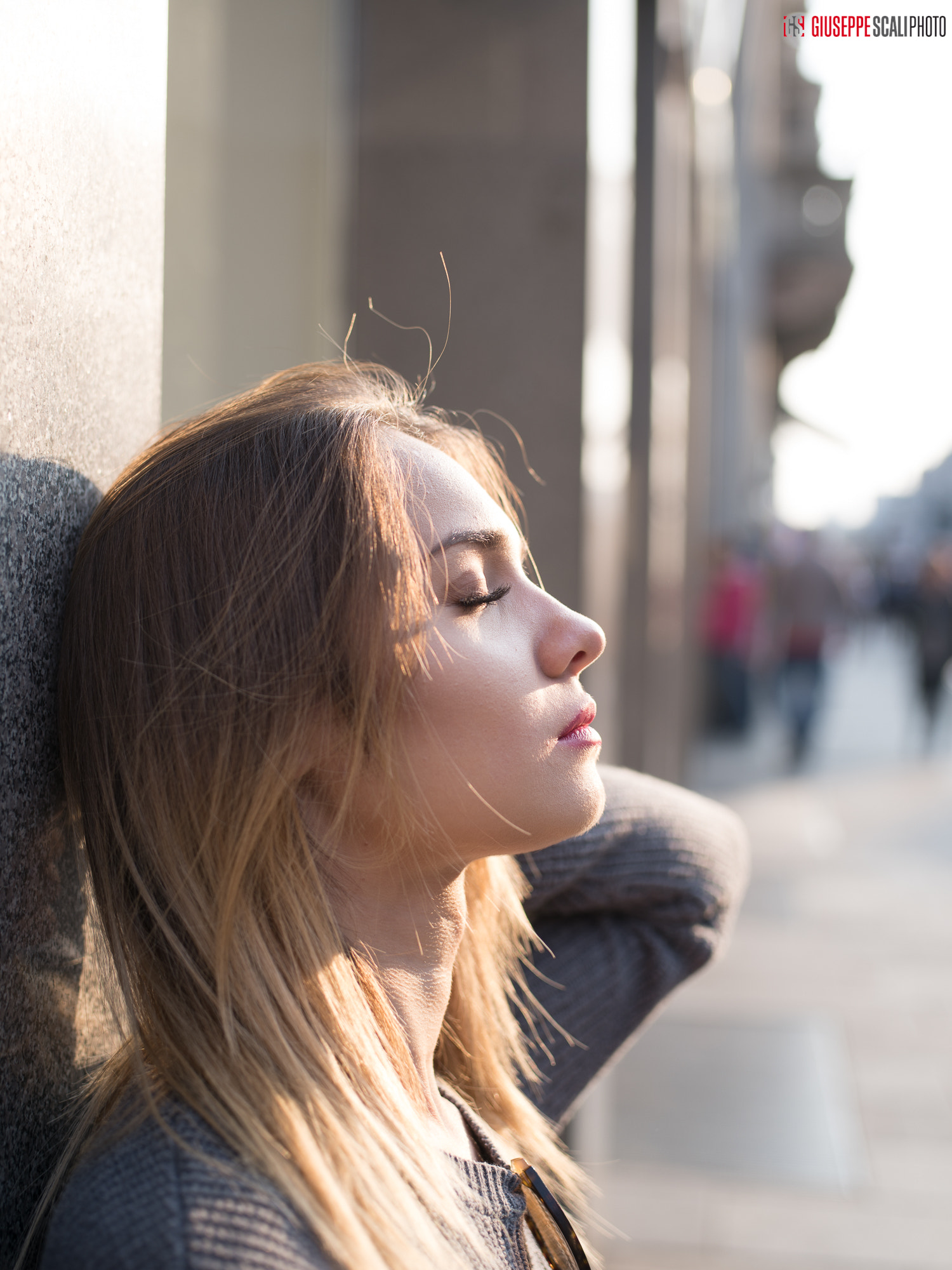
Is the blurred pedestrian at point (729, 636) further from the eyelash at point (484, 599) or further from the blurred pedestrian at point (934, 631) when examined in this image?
the eyelash at point (484, 599)

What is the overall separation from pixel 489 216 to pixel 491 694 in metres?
2.39

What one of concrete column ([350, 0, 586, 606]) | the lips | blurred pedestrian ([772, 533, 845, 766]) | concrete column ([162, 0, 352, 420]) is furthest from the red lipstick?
blurred pedestrian ([772, 533, 845, 766])

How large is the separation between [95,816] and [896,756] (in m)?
12.6

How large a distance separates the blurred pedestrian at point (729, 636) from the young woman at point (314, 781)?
11.5 meters

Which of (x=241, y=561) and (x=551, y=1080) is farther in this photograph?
(x=551, y=1080)

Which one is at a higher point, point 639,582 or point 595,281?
point 595,281

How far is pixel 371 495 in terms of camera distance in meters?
1.32

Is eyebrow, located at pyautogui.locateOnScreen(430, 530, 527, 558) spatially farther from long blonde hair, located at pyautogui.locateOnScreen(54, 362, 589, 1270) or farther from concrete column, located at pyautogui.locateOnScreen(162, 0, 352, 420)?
concrete column, located at pyautogui.locateOnScreen(162, 0, 352, 420)

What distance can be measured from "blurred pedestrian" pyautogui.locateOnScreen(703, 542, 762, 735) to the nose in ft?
37.6

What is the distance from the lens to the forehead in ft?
4.49

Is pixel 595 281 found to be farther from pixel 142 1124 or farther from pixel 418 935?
pixel 142 1124

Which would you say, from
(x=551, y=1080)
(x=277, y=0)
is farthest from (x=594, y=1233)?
(x=277, y=0)

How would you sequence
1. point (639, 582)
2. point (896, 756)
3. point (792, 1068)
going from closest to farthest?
1. point (792, 1068)
2. point (639, 582)
3. point (896, 756)

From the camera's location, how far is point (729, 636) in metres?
13.0
